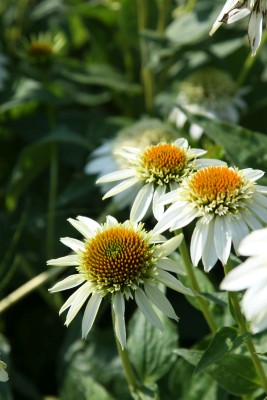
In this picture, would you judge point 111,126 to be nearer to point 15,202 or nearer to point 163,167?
point 15,202

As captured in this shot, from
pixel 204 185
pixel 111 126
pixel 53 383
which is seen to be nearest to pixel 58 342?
pixel 53 383

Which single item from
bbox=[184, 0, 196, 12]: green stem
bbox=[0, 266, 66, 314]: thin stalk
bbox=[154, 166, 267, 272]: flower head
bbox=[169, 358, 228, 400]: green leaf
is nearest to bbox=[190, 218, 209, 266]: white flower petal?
bbox=[154, 166, 267, 272]: flower head

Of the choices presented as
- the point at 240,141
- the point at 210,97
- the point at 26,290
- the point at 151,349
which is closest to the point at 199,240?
the point at 151,349

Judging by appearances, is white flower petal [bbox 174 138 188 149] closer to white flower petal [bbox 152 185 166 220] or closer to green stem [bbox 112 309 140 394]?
white flower petal [bbox 152 185 166 220]

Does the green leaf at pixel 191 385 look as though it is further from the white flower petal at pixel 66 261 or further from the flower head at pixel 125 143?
the flower head at pixel 125 143

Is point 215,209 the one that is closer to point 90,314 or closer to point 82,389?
point 90,314
